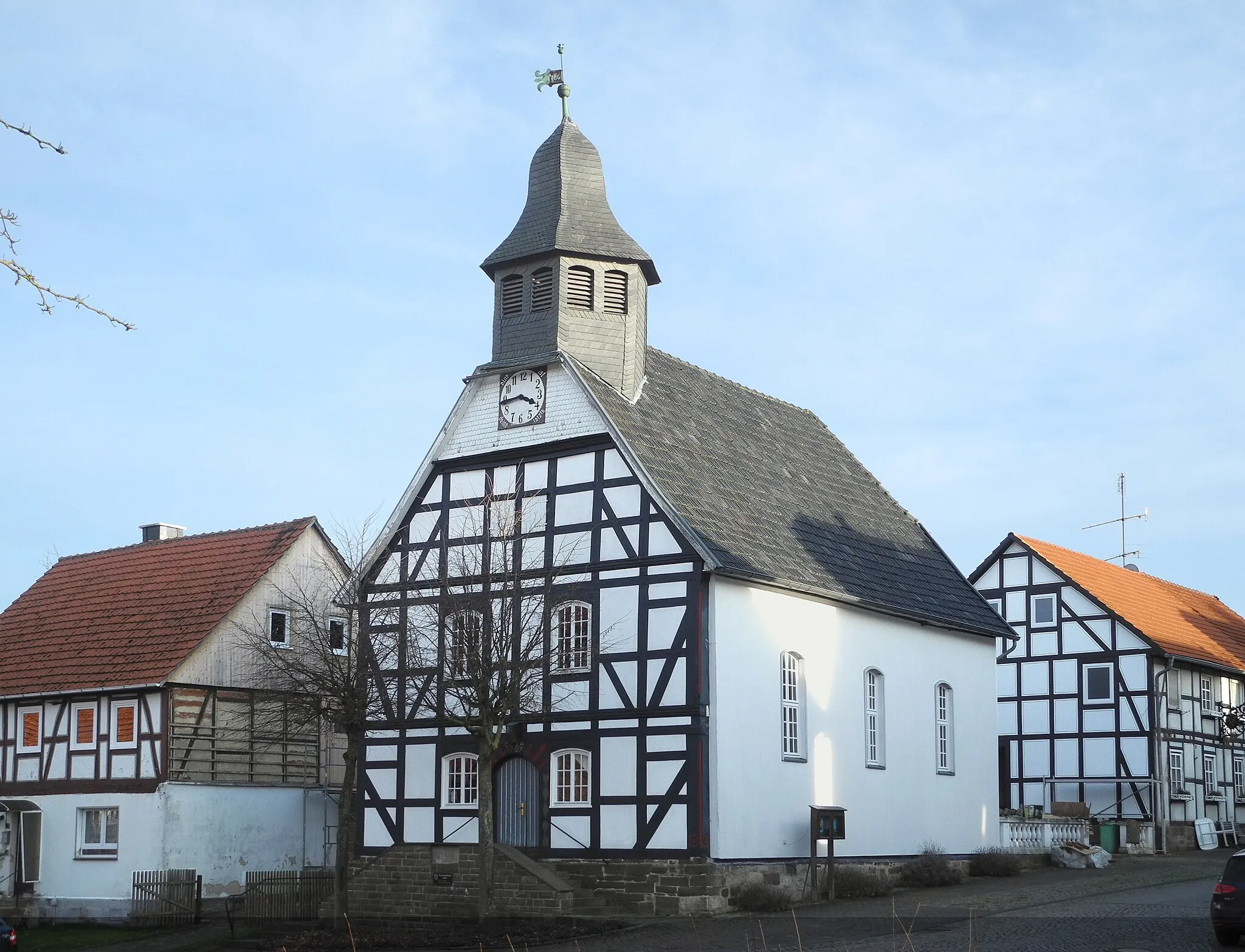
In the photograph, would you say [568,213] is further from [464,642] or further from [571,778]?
[571,778]

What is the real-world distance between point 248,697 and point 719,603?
12694mm

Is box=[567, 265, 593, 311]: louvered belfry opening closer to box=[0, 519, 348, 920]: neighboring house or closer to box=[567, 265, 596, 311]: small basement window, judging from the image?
box=[567, 265, 596, 311]: small basement window

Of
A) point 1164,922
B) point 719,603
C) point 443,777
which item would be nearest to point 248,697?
point 443,777

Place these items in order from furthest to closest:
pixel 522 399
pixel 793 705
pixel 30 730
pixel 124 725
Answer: pixel 30 730 → pixel 124 725 → pixel 522 399 → pixel 793 705

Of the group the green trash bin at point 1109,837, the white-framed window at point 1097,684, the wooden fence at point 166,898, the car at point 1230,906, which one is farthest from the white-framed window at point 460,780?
the white-framed window at point 1097,684

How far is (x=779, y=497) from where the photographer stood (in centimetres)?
3095

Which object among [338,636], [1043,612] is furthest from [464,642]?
[1043,612]

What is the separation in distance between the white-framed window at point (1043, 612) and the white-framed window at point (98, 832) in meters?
25.0

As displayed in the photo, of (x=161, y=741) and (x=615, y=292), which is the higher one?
(x=615, y=292)

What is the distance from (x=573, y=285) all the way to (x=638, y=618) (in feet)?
22.8

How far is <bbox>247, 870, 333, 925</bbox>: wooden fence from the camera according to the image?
28922mm

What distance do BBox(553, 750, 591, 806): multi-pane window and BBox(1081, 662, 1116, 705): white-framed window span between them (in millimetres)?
Answer: 20400

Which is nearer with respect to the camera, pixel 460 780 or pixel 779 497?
pixel 460 780

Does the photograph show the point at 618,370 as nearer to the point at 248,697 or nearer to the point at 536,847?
the point at 536,847
